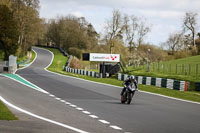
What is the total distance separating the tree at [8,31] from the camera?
79.7 m

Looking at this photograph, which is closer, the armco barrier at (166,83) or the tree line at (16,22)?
the armco barrier at (166,83)

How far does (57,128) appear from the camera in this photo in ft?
35.0

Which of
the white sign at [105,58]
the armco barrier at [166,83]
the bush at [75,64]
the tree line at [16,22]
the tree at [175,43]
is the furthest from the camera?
the tree at [175,43]

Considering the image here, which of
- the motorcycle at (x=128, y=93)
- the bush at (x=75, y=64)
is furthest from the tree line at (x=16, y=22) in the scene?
the motorcycle at (x=128, y=93)

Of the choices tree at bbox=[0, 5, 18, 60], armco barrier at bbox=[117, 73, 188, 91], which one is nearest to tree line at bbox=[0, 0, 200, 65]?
tree at bbox=[0, 5, 18, 60]

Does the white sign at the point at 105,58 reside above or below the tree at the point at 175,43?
below

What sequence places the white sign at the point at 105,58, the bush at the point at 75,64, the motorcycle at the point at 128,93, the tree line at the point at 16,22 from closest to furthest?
the motorcycle at the point at 128,93 → the white sign at the point at 105,58 → the tree line at the point at 16,22 → the bush at the point at 75,64

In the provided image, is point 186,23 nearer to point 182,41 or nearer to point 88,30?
point 182,41

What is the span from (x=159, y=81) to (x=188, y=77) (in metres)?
5.64

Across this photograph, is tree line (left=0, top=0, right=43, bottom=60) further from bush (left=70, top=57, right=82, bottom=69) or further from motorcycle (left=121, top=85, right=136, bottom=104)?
motorcycle (left=121, top=85, right=136, bottom=104)

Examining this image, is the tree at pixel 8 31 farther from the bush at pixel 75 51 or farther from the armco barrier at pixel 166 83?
the armco barrier at pixel 166 83

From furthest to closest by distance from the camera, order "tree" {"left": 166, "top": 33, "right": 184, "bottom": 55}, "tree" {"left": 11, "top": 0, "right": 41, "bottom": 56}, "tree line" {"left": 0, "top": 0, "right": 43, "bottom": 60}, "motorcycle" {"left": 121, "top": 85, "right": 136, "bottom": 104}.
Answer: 1. "tree" {"left": 166, "top": 33, "right": 184, "bottom": 55}
2. "tree" {"left": 11, "top": 0, "right": 41, "bottom": 56}
3. "tree line" {"left": 0, "top": 0, "right": 43, "bottom": 60}
4. "motorcycle" {"left": 121, "top": 85, "right": 136, "bottom": 104}

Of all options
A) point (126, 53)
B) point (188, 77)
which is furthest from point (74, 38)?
point (188, 77)

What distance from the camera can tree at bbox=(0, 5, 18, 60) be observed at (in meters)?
79.7
